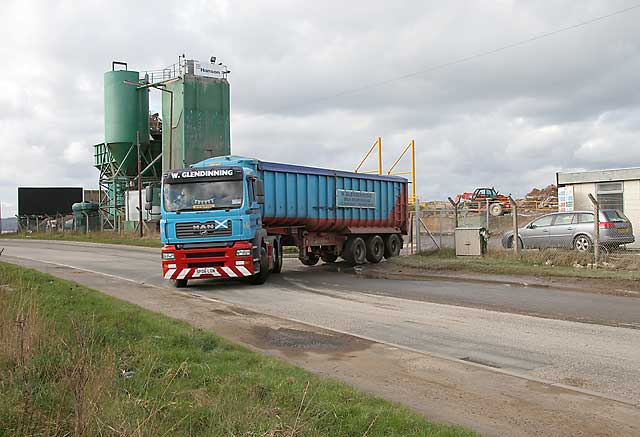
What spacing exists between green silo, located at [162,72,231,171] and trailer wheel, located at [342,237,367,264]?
31123mm

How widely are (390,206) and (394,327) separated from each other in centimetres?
1436

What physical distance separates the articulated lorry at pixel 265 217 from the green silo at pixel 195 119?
30310mm

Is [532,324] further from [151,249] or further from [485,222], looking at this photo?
[151,249]

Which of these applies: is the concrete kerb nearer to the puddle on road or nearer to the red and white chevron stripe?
the red and white chevron stripe

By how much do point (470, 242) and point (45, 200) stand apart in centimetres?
6928

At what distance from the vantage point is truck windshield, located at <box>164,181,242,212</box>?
1612 cm

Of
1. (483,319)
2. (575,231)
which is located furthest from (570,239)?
(483,319)

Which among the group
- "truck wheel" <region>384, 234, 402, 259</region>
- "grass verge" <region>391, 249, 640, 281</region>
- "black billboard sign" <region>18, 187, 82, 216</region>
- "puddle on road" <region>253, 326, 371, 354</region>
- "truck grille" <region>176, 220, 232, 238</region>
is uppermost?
"black billboard sign" <region>18, 187, 82, 216</region>

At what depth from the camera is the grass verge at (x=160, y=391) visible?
4566mm

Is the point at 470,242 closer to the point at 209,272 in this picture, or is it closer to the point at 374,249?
the point at 374,249

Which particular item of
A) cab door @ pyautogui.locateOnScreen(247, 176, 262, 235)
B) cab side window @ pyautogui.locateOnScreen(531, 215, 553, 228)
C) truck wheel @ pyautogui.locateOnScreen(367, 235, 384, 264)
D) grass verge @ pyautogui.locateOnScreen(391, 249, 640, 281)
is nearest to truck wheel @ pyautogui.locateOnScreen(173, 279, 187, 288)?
cab door @ pyautogui.locateOnScreen(247, 176, 262, 235)

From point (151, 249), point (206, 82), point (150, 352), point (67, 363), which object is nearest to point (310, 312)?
point (150, 352)

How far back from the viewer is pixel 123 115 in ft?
189

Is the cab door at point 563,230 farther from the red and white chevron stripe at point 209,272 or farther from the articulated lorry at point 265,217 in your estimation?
the red and white chevron stripe at point 209,272
